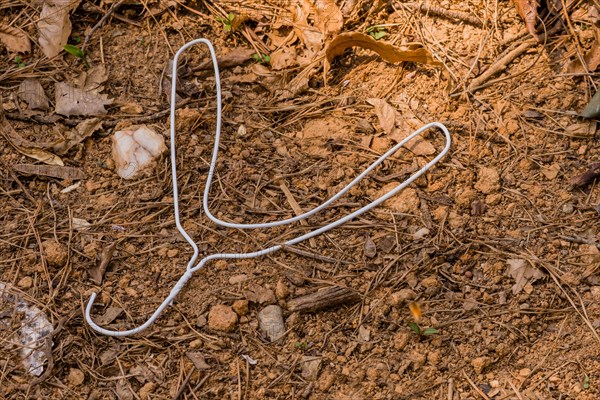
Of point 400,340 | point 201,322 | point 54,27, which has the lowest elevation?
point 201,322

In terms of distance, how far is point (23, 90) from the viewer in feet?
7.42

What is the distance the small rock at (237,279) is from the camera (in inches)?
74.9

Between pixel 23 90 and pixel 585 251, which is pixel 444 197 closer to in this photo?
pixel 585 251

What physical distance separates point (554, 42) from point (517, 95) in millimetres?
272

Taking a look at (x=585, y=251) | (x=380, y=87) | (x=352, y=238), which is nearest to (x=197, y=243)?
(x=352, y=238)

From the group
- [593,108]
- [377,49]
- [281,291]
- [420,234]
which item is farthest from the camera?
[377,49]

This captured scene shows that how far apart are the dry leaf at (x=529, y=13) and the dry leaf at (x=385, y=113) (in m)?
0.60

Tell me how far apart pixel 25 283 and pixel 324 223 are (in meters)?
0.93

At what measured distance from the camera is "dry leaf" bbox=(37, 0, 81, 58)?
2332 mm

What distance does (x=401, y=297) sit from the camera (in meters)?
1.84

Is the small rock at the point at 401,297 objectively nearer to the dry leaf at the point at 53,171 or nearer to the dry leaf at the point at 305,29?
the dry leaf at the point at 305,29

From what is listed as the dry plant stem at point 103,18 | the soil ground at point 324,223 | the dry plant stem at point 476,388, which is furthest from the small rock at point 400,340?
the dry plant stem at point 103,18

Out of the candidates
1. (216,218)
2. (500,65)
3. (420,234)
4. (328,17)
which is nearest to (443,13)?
(500,65)

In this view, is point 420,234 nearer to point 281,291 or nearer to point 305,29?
point 281,291
